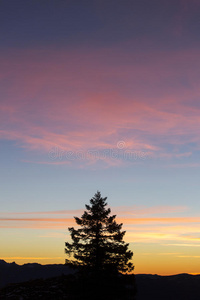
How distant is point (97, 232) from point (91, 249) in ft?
5.17

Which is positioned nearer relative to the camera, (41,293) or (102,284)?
(102,284)

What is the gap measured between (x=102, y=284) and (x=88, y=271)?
1671mm

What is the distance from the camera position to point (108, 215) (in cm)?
2909

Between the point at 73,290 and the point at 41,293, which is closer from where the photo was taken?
the point at 73,290

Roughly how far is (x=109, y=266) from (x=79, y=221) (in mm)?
4725

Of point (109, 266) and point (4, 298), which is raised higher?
point (109, 266)

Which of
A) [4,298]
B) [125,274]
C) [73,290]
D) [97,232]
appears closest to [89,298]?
[73,290]

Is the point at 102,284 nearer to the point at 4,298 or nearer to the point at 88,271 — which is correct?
the point at 88,271

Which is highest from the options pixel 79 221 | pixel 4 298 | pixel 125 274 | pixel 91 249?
pixel 79 221

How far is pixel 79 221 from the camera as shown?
28.9m

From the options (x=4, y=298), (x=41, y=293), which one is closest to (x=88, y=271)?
(x=41, y=293)

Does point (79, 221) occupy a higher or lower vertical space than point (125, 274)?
higher

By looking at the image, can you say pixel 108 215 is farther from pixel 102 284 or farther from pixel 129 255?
pixel 102 284

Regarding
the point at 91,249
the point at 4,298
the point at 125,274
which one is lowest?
the point at 4,298
